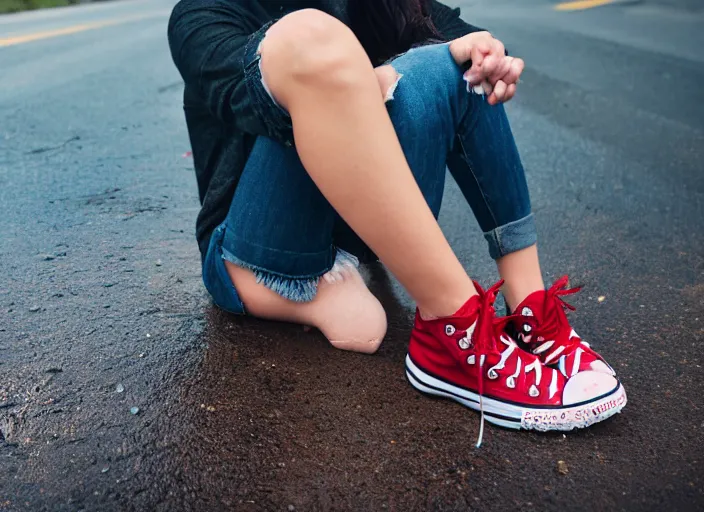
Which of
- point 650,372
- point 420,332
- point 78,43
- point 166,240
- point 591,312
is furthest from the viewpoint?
point 78,43

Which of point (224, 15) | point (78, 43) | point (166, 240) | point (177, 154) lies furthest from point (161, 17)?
point (224, 15)

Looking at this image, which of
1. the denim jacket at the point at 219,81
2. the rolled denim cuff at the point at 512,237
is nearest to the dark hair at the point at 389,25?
the denim jacket at the point at 219,81

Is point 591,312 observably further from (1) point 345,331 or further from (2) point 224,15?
(2) point 224,15

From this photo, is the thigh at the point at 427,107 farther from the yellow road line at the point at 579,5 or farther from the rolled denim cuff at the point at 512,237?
the yellow road line at the point at 579,5

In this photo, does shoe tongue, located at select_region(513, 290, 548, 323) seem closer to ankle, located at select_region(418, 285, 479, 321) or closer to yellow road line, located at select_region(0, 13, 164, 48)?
ankle, located at select_region(418, 285, 479, 321)

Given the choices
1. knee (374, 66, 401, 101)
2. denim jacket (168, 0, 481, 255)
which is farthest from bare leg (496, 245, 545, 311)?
denim jacket (168, 0, 481, 255)

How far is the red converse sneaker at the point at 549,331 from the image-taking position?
55.6 inches

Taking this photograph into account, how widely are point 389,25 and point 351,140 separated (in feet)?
1.69

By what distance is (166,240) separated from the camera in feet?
7.09

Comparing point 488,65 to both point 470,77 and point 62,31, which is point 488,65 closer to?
point 470,77

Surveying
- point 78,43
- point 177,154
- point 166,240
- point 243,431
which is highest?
point 243,431

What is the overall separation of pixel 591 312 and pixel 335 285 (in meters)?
0.71

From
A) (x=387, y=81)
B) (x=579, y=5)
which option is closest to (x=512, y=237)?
(x=387, y=81)

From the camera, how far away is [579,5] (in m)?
8.20
